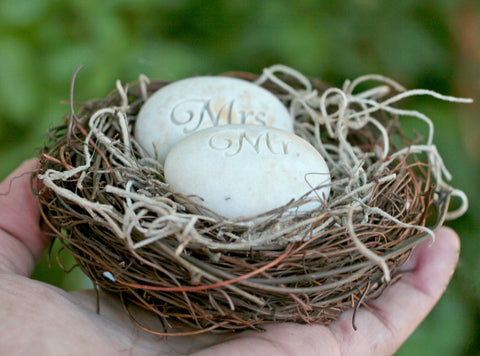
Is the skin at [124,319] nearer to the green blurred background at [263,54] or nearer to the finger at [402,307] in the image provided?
the finger at [402,307]

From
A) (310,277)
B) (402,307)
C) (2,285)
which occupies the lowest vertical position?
(402,307)

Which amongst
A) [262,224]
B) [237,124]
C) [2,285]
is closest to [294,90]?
[237,124]

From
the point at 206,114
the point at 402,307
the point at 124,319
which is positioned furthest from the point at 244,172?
the point at 402,307

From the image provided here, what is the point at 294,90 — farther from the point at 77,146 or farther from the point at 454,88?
the point at 454,88

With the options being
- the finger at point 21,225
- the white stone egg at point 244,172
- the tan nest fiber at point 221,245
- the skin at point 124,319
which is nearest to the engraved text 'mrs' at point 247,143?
the white stone egg at point 244,172

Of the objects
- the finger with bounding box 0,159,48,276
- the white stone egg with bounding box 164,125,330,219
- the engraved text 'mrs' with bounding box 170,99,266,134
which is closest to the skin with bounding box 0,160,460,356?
the finger with bounding box 0,159,48,276

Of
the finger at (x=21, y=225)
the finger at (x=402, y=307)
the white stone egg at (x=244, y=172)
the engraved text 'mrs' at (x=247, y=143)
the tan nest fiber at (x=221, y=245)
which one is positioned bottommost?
the finger at (x=402, y=307)

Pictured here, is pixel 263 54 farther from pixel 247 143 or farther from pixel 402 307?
pixel 402 307
